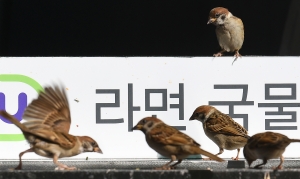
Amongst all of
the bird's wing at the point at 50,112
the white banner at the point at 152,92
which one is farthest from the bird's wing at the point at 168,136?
the white banner at the point at 152,92

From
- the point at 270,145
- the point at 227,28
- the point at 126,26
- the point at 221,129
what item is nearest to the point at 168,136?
the point at 270,145

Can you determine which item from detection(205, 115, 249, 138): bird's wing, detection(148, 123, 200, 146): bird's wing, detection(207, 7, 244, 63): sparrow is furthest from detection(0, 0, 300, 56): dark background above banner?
detection(148, 123, 200, 146): bird's wing

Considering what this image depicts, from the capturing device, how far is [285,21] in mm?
10336

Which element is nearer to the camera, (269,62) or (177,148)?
(177,148)

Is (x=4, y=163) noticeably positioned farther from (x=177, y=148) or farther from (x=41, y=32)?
(x=41, y=32)

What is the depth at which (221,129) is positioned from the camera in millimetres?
6309

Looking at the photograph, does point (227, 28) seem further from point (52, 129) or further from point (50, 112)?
point (52, 129)

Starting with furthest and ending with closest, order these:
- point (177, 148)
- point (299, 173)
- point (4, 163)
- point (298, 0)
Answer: point (298, 0), point (4, 163), point (177, 148), point (299, 173)

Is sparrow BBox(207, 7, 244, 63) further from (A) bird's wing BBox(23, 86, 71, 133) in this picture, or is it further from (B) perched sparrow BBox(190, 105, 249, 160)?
(A) bird's wing BBox(23, 86, 71, 133)

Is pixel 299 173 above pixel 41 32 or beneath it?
beneath

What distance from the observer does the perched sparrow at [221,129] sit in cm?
613

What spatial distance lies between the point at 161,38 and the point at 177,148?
5.49 meters

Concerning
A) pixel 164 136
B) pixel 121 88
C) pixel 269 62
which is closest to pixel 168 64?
pixel 121 88

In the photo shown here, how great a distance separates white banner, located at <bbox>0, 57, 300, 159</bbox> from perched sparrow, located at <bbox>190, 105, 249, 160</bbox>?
7cm
